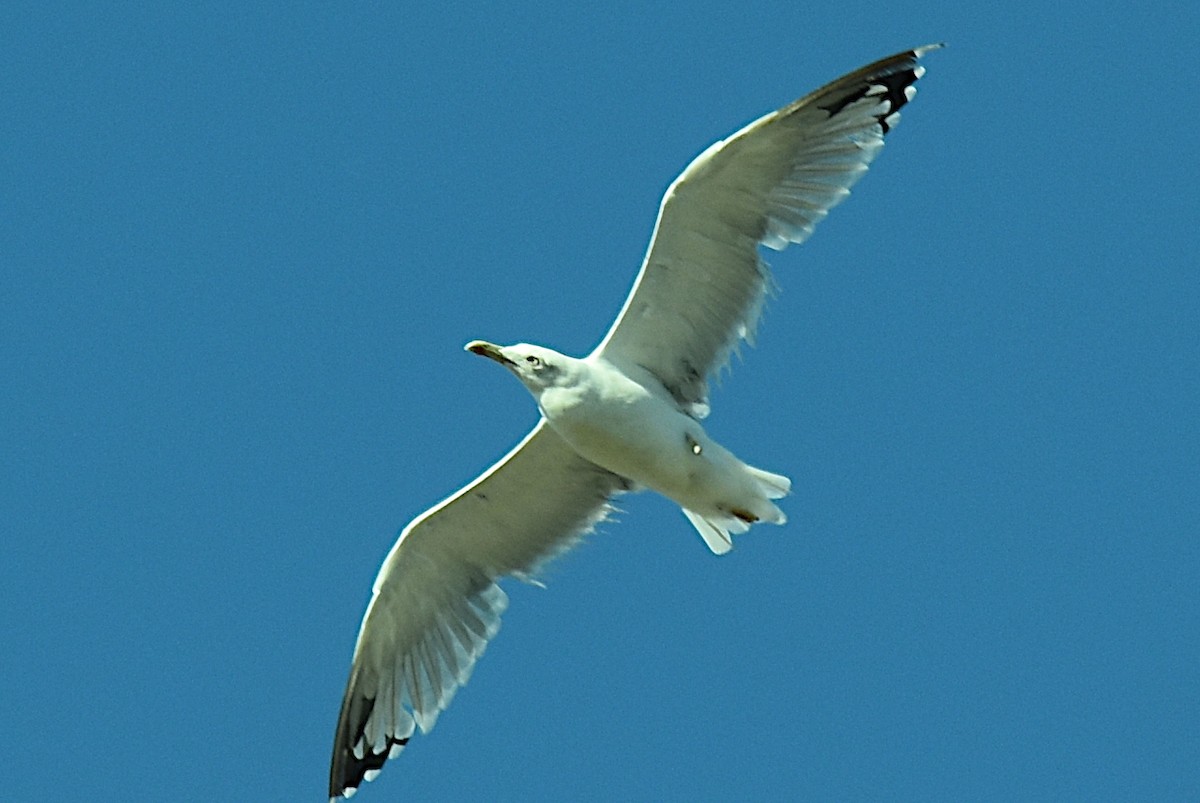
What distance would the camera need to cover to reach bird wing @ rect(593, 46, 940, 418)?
440 inches

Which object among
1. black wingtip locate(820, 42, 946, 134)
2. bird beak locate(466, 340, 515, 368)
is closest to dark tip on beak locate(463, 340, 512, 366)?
bird beak locate(466, 340, 515, 368)

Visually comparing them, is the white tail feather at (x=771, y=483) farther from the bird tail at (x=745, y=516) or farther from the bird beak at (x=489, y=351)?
the bird beak at (x=489, y=351)

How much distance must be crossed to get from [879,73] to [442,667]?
4.45m

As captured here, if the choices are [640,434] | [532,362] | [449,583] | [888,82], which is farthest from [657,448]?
[888,82]

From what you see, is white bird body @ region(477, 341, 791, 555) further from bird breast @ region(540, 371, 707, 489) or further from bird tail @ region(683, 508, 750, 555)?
bird tail @ region(683, 508, 750, 555)

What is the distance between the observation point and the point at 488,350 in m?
11.3

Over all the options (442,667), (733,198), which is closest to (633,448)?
(733,198)

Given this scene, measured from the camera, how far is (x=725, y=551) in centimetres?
1192

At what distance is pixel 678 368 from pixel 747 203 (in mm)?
1042

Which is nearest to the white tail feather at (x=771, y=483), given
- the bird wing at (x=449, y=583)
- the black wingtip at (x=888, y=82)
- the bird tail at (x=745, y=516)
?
the bird tail at (x=745, y=516)

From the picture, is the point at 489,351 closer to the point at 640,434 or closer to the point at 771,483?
the point at 640,434

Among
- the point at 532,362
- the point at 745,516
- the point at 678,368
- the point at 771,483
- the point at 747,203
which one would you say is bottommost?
the point at 745,516

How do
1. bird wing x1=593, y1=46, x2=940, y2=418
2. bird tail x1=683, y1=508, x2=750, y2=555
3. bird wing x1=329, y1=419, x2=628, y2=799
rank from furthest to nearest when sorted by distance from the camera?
bird wing x1=329, y1=419, x2=628, y2=799, bird tail x1=683, y1=508, x2=750, y2=555, bird wing x1=593, y1=46, x2=940, y2=418

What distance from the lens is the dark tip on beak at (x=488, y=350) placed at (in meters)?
11.3
